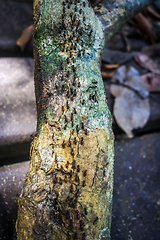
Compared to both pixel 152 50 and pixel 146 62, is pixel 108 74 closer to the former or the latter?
pixel 146 62

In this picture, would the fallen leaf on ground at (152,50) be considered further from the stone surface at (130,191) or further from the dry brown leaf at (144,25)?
the stone surface at (130,191)

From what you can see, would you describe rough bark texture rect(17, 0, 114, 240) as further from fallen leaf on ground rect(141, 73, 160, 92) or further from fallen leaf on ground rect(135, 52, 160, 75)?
fallen leaf on ground rect(135, 52, 160, 75)

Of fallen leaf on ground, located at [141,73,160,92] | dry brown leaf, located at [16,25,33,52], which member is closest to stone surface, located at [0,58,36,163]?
dry brown leaf, located at [16,25,33,52]

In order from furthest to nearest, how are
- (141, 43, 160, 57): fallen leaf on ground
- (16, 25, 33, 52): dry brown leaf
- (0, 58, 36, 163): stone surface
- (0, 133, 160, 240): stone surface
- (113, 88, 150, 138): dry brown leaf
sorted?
(141, 43, 160, 57): fallen leaf on ground < (16, 25, 33, 52): dry brown leaf < (113, 88, 150, 138): dry brown leaf < (0, 58, 36, 163): stone surface < (0, 133, 160, 240): stone surface

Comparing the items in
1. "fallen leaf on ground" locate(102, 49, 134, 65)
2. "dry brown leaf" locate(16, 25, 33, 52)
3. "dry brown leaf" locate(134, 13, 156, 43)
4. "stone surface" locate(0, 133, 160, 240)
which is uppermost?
"dry brown leaf" locate(134, 13, 156, 43)

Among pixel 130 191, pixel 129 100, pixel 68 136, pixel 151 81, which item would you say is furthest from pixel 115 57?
pixel 68 136

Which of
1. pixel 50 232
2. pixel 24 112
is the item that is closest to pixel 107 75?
pixel 24 112

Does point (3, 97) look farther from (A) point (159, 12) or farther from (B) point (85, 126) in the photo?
(A) point (159, 12)
